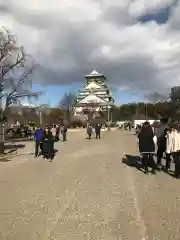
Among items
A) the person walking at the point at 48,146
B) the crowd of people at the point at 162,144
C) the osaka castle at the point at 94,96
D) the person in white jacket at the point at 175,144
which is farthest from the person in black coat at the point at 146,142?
the osaka castle at the point at 94,96

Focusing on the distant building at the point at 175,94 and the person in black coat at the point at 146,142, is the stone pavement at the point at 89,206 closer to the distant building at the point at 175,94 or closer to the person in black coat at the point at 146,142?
the person in black coat at the point at 146,142

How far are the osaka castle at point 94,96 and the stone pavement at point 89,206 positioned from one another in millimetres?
93739

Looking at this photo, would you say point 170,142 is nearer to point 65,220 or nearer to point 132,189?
point 132,189

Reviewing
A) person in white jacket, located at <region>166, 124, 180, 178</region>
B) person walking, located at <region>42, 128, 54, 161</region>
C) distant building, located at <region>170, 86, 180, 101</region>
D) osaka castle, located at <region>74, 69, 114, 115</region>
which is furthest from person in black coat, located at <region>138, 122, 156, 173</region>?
osaka castle, located at <region>74, 69, 114, 115</region>

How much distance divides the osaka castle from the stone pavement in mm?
93739

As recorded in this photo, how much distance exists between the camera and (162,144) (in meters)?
14.7

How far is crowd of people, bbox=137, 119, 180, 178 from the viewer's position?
501 inches

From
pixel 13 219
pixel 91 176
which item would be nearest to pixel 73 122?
pixel 91 176

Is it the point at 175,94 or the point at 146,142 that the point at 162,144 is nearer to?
the point at 146,142

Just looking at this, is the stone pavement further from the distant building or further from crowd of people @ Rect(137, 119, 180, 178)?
the distant building

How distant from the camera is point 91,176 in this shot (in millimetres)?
12758

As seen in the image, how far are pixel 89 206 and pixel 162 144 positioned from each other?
23.8 feet

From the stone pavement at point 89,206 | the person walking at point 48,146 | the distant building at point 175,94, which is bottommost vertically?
the stone pavement at point 89,206

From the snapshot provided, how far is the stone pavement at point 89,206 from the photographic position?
6.14 meters
